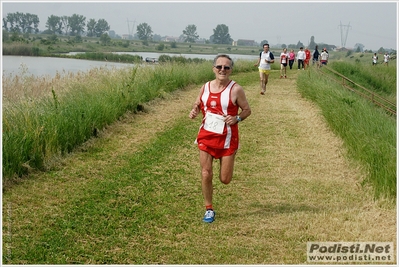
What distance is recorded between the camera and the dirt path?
5.44 m

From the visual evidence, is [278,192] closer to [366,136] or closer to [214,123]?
[214,123]

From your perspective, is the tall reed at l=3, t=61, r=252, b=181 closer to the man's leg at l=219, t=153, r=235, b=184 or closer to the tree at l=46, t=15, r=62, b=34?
the man's leg at l=219, t=153, r=235, b=184

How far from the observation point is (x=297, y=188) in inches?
288

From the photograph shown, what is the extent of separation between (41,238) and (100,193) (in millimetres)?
1485

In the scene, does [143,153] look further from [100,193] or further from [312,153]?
[312,153]

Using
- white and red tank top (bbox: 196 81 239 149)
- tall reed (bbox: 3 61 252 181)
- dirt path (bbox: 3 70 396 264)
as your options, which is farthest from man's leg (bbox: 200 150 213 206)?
tall reed (bbox: 3 61 252 181)

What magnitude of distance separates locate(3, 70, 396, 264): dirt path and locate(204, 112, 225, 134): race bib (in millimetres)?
1079

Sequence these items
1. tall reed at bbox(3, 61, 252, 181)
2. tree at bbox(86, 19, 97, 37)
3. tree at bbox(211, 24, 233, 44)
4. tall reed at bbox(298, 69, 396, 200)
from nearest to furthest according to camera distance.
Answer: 1. tall reed at bbox(298, 69, 396, 200)
2. tall reed at bbox(3, 61, 252, 181)
3. tree at bbox(211, 24, 233, 44)
4. tree at bbox(86, 19, 97, 37)

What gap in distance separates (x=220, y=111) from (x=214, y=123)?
15 centimetres

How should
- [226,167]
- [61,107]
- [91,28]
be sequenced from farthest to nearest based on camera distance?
[91,28], [61,107], [226,167]

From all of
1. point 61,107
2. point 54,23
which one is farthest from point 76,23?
point 61,107

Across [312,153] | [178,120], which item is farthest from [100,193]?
[178,120]

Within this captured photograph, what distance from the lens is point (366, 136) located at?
8.40 m

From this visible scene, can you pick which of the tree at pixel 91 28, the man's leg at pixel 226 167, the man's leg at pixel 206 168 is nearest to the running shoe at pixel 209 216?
the man's leg at pixel 206 168
